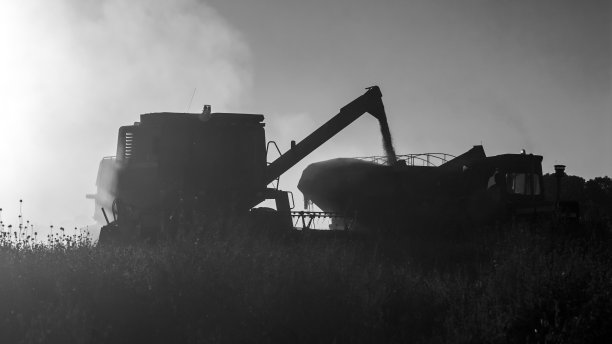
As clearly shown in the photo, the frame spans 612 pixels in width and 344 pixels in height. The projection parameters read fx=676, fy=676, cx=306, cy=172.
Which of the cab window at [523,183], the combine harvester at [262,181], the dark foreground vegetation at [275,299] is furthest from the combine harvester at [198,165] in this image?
the cab window at [523,183]

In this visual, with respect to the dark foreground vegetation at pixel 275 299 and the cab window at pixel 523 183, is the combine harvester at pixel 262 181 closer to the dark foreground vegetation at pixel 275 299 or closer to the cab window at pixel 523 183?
the cab window at pixel 523 183

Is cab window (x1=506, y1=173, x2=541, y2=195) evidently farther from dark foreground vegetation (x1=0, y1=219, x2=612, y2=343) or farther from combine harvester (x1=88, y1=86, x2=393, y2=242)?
dark foreground vegetation (x1=0, y1=219, x2=612, y2=343)

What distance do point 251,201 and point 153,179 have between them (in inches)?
102

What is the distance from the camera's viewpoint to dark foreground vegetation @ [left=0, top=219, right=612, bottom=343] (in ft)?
26.9

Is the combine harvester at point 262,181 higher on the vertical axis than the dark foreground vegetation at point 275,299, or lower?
higher

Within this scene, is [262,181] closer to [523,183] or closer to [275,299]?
[275,299]

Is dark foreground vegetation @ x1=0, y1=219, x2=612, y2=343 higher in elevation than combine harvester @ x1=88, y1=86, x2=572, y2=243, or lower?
lower

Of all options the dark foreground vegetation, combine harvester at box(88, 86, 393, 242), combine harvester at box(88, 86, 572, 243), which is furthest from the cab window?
the dark foreground vegetation

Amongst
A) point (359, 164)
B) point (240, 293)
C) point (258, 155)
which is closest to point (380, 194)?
point (359, 164)

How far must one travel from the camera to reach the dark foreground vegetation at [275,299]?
26.9 ft

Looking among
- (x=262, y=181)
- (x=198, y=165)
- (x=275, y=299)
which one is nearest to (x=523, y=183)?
(x=262, y=181)

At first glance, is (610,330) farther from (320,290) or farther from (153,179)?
(153,179)

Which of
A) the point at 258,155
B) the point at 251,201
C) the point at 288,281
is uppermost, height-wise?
the point at 258,155

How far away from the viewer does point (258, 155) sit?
17.8 m
